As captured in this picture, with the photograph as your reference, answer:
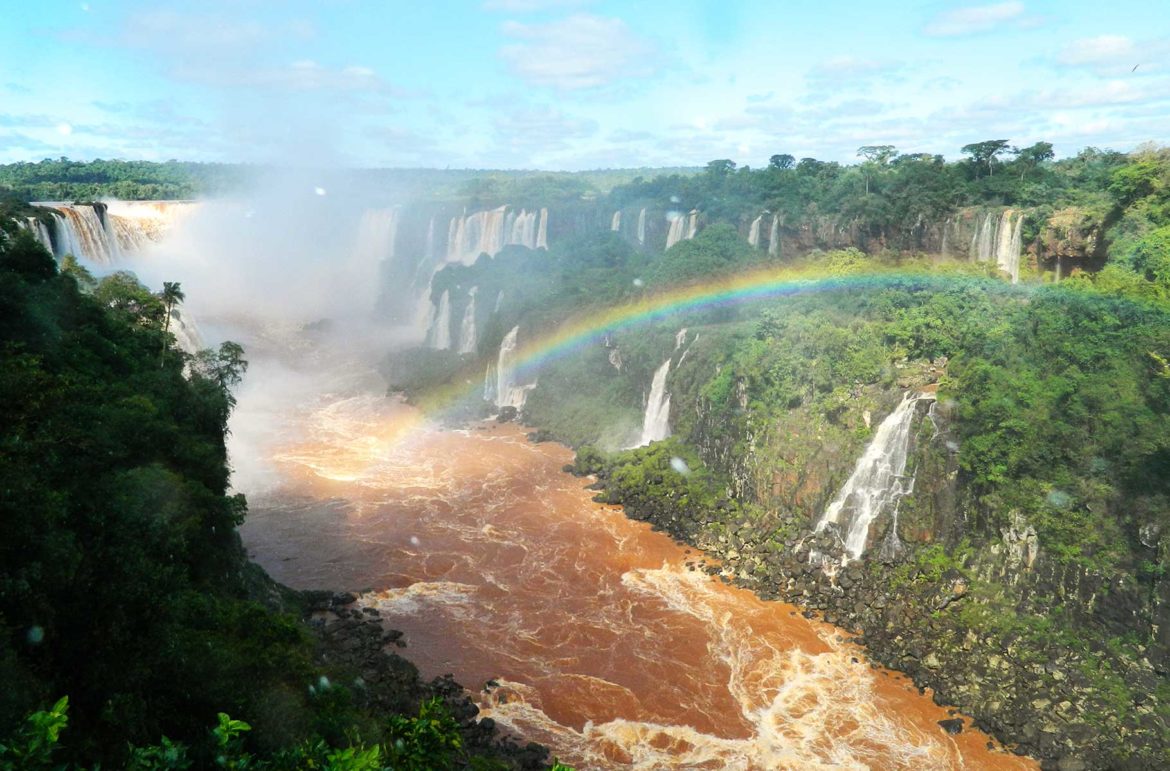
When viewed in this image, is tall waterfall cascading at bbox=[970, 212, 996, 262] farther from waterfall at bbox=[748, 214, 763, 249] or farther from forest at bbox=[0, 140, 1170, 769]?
waterfall at bbox=[748, 214, 763, 249]

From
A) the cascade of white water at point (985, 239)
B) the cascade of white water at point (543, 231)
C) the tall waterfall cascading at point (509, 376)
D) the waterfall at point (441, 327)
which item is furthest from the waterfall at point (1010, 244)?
the cascade of white water at point (543, 231)

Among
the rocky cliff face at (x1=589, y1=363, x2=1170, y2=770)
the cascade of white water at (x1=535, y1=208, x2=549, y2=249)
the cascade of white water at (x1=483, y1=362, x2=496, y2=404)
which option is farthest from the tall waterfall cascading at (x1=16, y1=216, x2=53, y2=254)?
the cascade of white water at (x1=535, y1=208, x2=549, y2=249)

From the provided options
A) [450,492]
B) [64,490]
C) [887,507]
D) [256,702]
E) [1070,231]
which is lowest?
[450,492]

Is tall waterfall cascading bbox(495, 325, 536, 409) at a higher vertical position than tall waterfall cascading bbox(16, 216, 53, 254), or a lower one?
lower

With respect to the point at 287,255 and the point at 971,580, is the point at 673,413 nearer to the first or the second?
the point at 971,580

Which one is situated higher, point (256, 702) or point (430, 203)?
point (430, 203)

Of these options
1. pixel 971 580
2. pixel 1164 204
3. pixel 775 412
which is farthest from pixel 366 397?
pixel 1164 204
